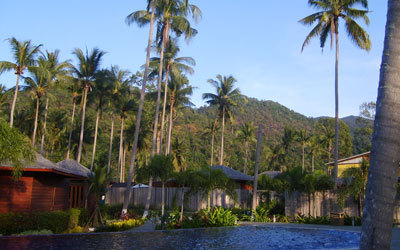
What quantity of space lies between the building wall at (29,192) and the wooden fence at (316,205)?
512 inches

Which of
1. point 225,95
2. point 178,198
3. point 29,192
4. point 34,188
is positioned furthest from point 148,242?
point 225,95

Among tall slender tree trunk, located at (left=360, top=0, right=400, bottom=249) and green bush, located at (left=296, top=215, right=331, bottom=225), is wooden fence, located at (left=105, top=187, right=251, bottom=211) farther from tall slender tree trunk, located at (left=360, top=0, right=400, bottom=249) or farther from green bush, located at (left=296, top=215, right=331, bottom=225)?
tall slender tree trunk, located at (left=360, top=0, right=400, bottom=249)

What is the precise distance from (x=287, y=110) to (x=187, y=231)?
120 meters

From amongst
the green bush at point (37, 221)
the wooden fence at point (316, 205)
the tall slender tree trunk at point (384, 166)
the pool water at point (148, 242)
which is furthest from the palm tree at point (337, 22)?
the tall slender tree trunk at point (384, 166)

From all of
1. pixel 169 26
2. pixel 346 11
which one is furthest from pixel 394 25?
pixel 169 26

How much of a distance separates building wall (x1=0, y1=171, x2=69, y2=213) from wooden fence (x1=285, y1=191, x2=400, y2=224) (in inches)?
512

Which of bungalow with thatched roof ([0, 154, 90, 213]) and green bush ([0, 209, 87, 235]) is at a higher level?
bungalow with thatched roof ([0, 154, 90, 213])

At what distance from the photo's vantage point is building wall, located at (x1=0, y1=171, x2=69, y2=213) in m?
14.5

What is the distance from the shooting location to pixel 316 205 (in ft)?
65.9

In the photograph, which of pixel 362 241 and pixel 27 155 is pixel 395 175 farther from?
pixel 27 155

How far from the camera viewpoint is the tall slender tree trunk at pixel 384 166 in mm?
3822

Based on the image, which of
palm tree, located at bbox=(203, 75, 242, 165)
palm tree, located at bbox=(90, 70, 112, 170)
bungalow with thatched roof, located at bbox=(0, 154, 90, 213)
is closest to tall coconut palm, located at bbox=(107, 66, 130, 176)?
palm tree, located at bbox=(90, 70, 112, 170)

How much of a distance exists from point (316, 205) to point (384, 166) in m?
17.4

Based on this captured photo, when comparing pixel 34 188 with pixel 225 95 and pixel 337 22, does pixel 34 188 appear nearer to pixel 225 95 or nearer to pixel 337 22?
pixel 337 22
